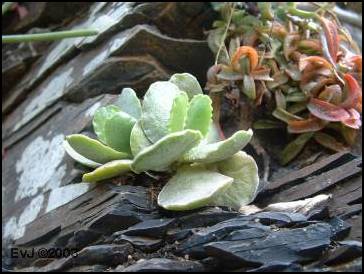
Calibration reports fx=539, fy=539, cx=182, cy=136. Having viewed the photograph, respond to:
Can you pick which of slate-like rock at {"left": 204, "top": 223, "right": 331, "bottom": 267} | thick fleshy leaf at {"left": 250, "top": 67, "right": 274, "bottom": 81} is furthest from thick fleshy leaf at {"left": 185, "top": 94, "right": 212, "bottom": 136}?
thick fleshy leaf at {"left": 250, "top": 67, "right": 274, "bottom": 81}

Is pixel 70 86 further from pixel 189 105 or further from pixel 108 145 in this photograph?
pixel 189 105

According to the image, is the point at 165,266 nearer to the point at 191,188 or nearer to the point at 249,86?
the point at 191,188

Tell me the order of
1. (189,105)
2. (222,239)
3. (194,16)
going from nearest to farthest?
(222,239), (189,105), (194,16)

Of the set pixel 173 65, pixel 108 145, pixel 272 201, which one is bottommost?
pixel 272 201

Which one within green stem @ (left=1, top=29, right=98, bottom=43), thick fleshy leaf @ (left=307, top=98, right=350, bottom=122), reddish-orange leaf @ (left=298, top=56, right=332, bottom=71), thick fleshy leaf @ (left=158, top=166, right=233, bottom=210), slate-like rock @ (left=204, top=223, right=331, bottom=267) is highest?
green stem @ (left=1, top=29, right=98, bottom=43)

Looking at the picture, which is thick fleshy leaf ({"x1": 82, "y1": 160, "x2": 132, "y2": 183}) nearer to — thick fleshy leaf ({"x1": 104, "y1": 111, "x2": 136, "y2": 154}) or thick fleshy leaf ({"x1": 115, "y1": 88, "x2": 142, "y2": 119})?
thick fleshy leaf ({"x1": 104, "y1": 111, "x2": 136, "y2": 154})

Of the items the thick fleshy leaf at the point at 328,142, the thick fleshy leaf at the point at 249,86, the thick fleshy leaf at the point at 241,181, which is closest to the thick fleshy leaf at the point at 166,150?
the thick fleshy leaf at the point at 241,181

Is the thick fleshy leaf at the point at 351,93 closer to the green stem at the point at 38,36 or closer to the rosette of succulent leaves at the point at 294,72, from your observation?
the rosette of succulent leaves at the point at 294,72

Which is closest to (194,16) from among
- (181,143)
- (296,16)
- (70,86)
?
(296,16)
